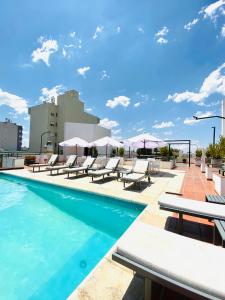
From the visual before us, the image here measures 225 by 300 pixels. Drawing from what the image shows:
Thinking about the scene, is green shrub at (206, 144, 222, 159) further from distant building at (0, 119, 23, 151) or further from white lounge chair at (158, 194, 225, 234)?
distant building at (0, 119, 23, 151)

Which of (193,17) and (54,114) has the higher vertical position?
(54,114)

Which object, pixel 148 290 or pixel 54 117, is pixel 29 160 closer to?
pixel 148 290

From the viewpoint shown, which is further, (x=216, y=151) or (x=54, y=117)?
(x=54, y=117)

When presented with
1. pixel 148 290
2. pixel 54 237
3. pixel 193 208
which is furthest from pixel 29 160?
pixel 148 290

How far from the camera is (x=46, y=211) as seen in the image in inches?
229

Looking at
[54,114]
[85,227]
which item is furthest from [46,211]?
[54,114]

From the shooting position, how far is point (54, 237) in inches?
165

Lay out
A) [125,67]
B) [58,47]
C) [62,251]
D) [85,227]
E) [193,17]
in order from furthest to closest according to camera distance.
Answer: [125,67] → [58,47] → [193,17] → [85,227] → [62,251]

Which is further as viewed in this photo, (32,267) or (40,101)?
(40,101)

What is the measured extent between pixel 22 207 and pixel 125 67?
49.6 feet

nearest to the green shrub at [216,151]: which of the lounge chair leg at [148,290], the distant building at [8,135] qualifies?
the lounge chair leg at [148,290]

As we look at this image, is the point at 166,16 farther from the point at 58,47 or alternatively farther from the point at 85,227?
the point at 85,227

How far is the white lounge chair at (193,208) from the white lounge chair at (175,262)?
1217 millimetres

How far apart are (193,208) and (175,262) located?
1.78 m
